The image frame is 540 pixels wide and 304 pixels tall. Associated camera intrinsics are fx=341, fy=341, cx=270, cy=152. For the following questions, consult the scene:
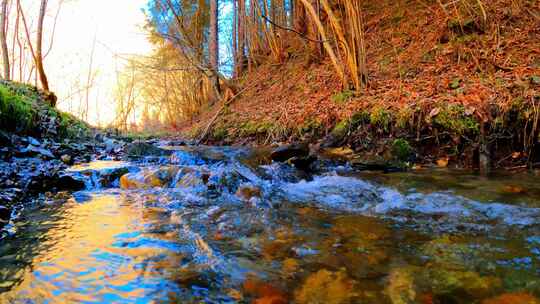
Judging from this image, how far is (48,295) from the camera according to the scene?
5.19ft

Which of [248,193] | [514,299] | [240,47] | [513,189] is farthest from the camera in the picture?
[240,47]

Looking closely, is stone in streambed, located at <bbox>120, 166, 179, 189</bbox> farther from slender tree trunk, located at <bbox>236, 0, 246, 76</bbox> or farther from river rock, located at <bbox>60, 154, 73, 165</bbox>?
slender tree trunk, located at <bbox>236, 0, 246, 76</bbox>

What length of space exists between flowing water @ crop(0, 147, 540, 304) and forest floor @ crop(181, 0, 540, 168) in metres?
0.80

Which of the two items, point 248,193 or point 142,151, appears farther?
point 142,151

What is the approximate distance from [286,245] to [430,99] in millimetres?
3955

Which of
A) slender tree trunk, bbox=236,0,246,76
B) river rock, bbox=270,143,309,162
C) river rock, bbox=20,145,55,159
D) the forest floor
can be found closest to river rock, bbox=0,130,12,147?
river rock, bbox=20,145,55,159

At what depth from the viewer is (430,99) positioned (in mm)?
5148

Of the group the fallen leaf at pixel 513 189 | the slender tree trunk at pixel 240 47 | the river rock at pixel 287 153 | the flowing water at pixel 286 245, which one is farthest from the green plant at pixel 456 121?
the slender tree trunk at pixel 240 47

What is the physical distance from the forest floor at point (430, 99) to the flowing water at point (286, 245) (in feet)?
2.64

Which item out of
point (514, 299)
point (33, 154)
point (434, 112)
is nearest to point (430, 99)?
point (434, 112)

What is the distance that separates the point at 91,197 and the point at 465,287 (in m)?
3.63

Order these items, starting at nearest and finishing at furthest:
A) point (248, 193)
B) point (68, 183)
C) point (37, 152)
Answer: point (248, 193)
point (68, 183)
point (37, 152)

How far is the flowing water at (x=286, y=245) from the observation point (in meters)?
1.64

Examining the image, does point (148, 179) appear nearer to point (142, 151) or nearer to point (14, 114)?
point (142, 151)
